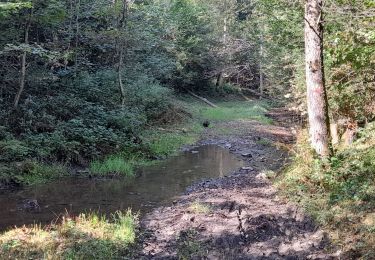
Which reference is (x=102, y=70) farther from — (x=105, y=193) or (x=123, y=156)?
(x=105, y=193)

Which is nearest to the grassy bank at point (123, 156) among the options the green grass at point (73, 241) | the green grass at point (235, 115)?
the green grass at point (235, 115)

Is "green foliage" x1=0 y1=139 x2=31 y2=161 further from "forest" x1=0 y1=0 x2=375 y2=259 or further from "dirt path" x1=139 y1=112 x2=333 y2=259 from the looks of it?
"dirt path" x1=139 y1=112 x2=333 y2=259

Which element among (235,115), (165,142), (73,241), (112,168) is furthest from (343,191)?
(235,115)

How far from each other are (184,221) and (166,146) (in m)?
8.69

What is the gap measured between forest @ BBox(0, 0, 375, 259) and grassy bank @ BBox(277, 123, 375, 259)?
3 cm

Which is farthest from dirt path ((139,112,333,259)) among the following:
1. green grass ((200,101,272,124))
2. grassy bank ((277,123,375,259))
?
green grass ((200,101,272,124))

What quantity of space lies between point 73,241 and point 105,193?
399cm

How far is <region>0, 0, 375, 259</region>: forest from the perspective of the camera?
662cm

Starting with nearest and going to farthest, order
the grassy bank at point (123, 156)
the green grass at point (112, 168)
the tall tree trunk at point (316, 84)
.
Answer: the tall tree trunk at point (316, 84) → the grassy bank at point (123, 156) → the green grass at point (112, 168)

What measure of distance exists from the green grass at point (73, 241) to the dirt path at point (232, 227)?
410 mm

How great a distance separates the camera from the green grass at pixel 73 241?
612 centimetres

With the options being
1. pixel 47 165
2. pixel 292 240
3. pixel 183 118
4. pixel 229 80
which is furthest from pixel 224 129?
pixel 229 80

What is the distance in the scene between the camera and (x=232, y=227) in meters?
7.14

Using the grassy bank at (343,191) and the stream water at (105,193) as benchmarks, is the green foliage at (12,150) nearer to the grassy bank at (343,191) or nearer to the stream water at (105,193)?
the stream water at (105,193)
